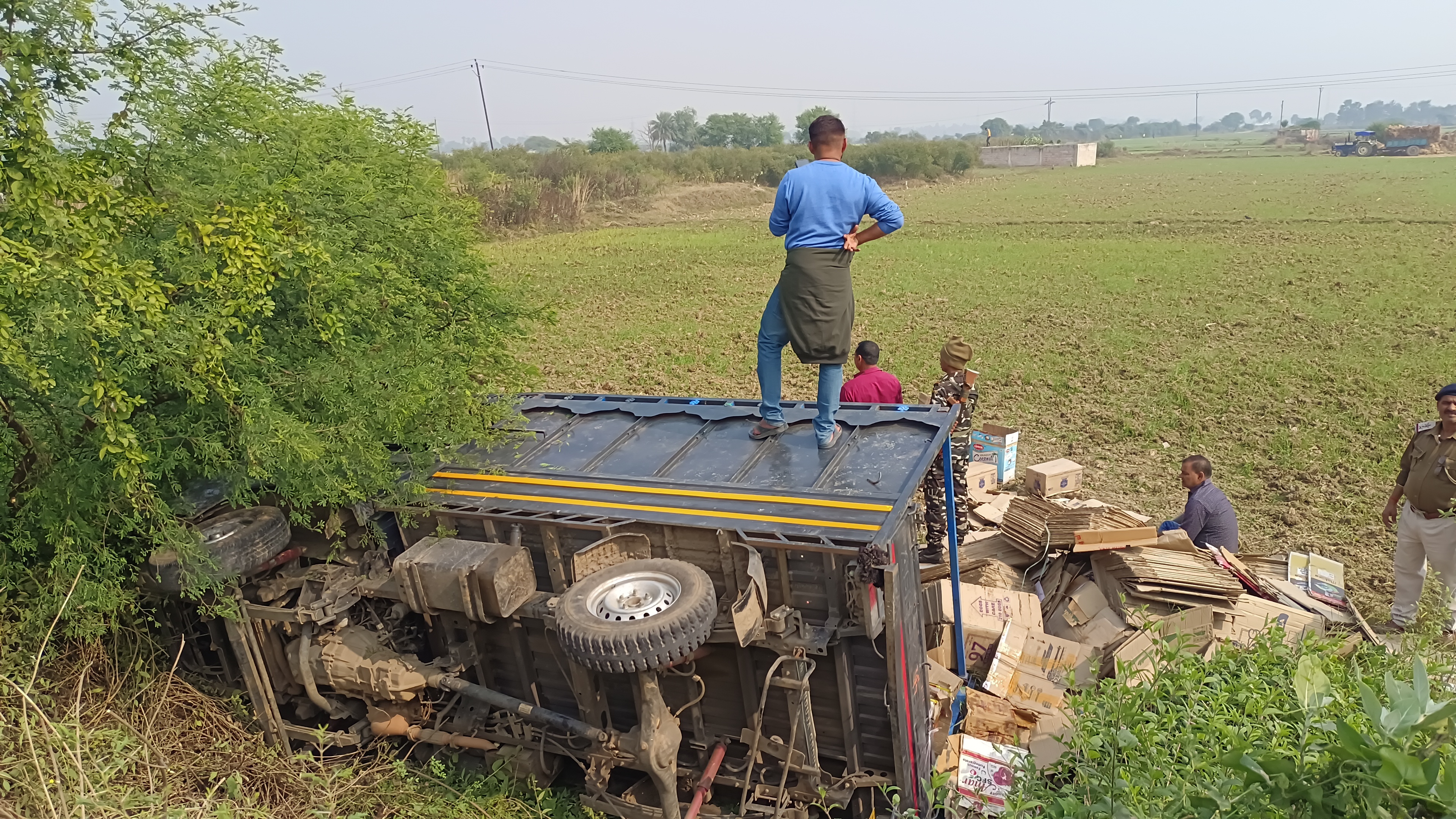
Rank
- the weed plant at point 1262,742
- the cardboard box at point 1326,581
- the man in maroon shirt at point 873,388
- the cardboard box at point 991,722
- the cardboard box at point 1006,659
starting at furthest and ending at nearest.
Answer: the man in maroon shirt at point 873,388
the cardboard box at point 1326,581
the cardboard box at point 1006,659
the cardboard box at point 991,722
the weed plant at point 1262,742

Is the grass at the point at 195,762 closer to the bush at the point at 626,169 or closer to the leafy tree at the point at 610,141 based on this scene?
the bush at the point at 626,169

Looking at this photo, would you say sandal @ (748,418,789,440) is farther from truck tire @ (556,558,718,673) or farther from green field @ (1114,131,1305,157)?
green field @ (1114,131,1305,157)

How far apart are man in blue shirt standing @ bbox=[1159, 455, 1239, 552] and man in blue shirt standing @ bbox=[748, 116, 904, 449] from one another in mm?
3894

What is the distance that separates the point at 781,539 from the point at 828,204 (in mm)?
2056

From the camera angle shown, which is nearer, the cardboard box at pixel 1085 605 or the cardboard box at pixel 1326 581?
the cardboard box at pixel 1085 605

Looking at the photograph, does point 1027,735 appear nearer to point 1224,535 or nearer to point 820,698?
point 820,698

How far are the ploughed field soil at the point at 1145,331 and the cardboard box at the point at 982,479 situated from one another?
4.04ft

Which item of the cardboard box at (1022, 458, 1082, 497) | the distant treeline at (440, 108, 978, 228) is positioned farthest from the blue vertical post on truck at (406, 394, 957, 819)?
the distant treeline at (440, 108, 978, 228)

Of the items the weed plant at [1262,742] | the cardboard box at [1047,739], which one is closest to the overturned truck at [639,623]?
the cardboard box at [1047,739]

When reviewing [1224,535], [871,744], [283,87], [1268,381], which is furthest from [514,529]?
[1268,381]

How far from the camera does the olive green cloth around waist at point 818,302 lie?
5.11m

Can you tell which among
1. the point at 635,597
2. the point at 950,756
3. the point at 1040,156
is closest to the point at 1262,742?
the point at 950,756

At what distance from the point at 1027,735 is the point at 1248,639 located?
1945mm

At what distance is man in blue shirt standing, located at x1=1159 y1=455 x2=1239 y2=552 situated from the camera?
7195mm
